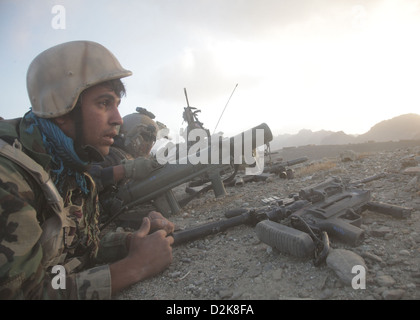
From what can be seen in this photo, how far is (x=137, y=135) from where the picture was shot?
18.1ft

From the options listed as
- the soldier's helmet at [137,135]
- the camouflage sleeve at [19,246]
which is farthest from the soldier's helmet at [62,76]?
the soldier's helmet at [137,135]

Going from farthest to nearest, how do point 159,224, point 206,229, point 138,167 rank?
point 138,167 < point 206,229 < point 159,224

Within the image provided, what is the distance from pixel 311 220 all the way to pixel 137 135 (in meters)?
4.18

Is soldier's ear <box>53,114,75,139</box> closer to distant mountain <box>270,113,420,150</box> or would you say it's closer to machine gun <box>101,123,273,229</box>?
machine gun <box>101,123,273,229</box>

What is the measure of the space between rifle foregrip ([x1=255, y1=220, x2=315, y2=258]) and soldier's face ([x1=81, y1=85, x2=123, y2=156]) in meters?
1.57

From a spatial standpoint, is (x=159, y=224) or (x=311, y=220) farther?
(x=159, y=224)

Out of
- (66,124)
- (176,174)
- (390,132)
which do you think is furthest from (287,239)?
(390,132)

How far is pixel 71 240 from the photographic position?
6.40 ft

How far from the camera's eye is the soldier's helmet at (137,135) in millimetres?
5484

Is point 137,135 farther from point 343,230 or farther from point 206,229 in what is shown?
point 343,230

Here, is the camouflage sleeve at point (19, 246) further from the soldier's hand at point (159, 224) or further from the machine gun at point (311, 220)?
the machine gun at point (311, 220)

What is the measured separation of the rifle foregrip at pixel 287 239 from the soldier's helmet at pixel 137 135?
391 centimetres

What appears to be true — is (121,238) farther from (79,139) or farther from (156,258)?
(79,139)
